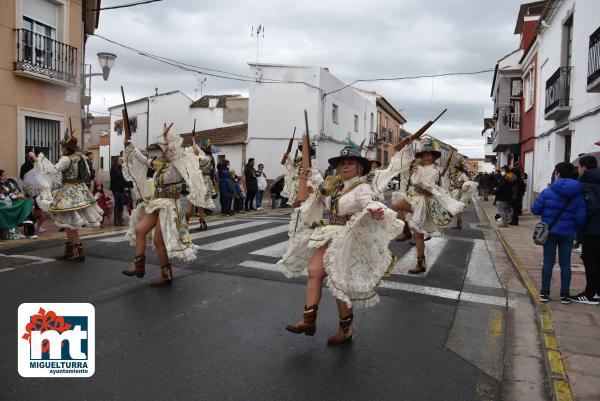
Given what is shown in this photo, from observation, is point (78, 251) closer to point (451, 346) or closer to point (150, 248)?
point (150, 248)

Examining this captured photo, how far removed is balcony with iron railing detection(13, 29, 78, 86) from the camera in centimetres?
1327

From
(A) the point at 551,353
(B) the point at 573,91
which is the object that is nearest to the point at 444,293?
(A) the point at 551,353

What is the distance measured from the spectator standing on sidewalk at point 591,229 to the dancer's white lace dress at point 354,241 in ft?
9.43

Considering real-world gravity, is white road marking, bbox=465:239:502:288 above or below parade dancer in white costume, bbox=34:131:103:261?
below

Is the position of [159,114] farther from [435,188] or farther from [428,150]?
[435,188]

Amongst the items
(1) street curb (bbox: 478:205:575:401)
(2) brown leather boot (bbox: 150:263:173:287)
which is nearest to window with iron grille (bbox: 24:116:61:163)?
(2) brown leather boot (bbox: 150:263:173:287)

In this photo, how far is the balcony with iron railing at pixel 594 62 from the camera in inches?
443

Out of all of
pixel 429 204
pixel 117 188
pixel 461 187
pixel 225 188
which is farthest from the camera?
pixel 225 188

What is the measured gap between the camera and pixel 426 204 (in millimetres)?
7664

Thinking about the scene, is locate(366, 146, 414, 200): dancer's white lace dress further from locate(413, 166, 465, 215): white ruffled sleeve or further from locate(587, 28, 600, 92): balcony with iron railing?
locate(587, 28, 600, 92): balcony with iron railing

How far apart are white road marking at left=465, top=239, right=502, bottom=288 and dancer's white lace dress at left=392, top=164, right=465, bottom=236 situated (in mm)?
864

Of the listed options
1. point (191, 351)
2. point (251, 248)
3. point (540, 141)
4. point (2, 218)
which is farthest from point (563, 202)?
point (540, 141)

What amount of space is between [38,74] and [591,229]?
13423 millimetres

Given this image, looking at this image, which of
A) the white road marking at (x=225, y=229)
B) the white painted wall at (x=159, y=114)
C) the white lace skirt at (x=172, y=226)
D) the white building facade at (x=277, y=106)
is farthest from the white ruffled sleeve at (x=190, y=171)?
the white painted wall at (x=159, y=114)
